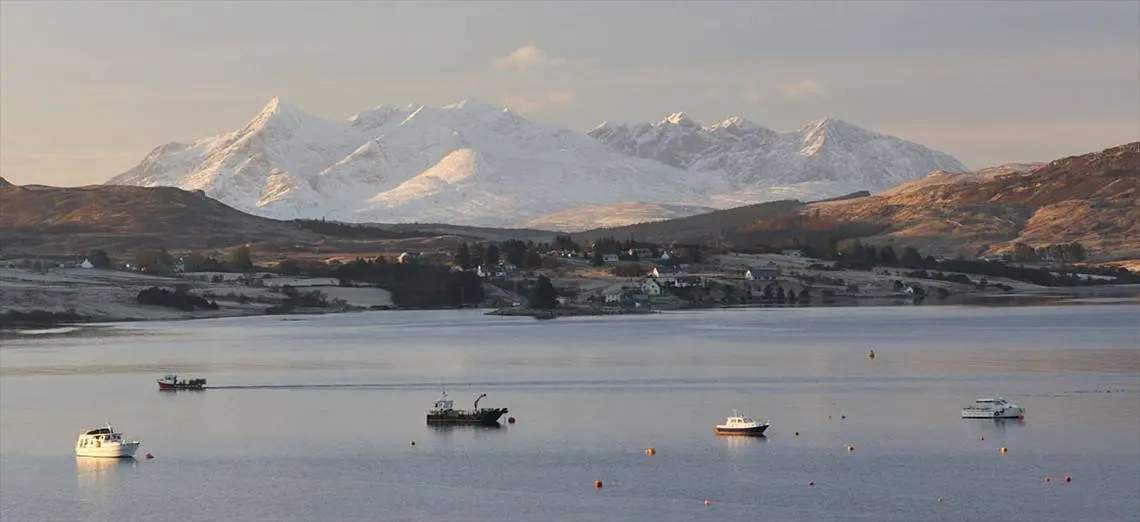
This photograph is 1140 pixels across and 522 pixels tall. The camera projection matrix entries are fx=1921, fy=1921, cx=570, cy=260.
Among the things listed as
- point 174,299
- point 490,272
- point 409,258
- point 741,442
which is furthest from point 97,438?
point 409,258

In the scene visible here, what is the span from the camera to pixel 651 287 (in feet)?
522

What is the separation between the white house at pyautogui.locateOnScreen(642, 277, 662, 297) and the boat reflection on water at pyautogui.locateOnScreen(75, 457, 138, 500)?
102844 mm

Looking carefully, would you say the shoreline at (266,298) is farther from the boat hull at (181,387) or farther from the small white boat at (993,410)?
the small white boat at (993,410)

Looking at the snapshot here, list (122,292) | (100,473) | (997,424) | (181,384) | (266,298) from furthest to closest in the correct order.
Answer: (266,298) < (122,292) < (181,384) < (997,424) < (100,473)

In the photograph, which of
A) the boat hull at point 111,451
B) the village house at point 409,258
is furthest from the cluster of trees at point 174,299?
the boat hull at point 111,451

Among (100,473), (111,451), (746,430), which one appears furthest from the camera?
(746,430)

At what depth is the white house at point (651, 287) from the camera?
15812cm

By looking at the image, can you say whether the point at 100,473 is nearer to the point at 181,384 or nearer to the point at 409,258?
the point at 181,384

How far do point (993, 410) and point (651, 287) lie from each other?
3852 inches

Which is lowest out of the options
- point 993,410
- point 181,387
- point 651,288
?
point 993,410

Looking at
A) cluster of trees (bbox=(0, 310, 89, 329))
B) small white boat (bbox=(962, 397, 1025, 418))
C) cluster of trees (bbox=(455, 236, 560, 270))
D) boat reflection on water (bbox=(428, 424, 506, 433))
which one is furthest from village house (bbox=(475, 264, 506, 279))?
small white boat (bbox=(962, 397, 1025, 418))

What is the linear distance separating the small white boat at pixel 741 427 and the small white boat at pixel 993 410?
298 inches

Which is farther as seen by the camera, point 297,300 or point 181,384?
point 297,300

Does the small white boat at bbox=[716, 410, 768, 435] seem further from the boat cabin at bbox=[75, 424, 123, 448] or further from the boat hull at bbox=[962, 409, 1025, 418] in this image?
the boat cabin at bbox=[75, 424, 123, 448]
